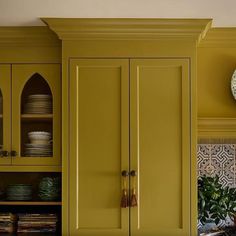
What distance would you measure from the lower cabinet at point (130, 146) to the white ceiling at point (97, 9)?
300 mm

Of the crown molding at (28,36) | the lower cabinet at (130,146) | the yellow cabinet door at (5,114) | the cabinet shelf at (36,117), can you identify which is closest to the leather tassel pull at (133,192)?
the lower cabinet at (130,146)

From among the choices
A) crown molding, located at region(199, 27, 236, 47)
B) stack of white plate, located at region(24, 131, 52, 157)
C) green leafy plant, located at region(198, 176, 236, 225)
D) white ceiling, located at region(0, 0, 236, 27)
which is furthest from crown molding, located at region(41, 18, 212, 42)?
green leafy plant, located at region(198, 176, 236, 225)

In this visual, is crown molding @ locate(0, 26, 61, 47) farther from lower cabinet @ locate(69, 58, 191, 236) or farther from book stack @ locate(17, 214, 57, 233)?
book stack @ locate(17, 214, 57, 233)

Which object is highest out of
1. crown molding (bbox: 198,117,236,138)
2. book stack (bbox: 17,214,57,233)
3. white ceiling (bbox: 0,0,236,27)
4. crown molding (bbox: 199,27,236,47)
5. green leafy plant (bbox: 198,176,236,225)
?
white ceiling (bbox: 0,0,236,27)

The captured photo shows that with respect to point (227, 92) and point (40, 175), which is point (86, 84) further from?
point (227, 92)

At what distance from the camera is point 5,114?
109 inches

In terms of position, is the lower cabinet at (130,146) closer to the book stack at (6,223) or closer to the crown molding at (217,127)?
the crown molding at (217,127)

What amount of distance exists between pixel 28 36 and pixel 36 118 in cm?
50

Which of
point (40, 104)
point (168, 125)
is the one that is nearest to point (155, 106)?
point (168, 125)

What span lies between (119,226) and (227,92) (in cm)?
109

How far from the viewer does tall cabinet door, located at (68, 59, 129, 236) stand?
2641mm

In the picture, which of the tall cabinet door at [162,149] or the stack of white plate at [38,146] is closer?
the tall cabinet door at [162,149]

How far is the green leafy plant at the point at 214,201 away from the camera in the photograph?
279cm

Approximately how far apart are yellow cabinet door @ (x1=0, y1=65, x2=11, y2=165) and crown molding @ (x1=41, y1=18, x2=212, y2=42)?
427 mm
